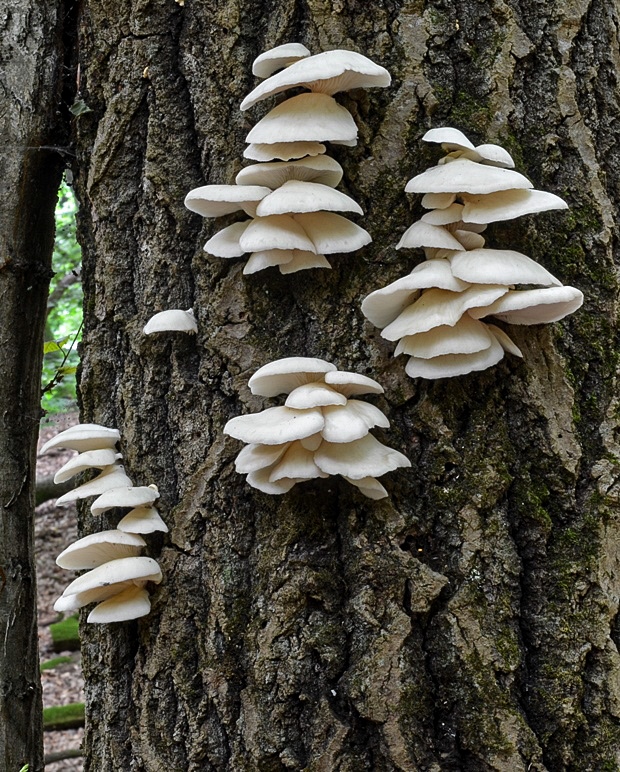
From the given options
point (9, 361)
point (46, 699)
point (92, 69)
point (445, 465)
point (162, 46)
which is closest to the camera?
point (445, 465)

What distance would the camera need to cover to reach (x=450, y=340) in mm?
2195

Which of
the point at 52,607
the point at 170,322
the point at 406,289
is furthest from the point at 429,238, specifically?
the point at 52,607

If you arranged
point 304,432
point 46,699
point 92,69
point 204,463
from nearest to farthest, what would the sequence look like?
point 304,432 < point 204,463 < point 92,69 < point 46,699

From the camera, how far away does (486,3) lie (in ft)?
8.39

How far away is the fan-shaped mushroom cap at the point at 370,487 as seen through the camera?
2211 mm

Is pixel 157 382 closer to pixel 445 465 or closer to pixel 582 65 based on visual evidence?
pixel 445 465

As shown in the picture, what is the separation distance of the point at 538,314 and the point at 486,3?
124cm

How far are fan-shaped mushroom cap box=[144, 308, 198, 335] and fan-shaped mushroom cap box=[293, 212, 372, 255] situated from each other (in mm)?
547

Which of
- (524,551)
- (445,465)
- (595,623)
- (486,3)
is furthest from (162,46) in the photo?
(595,623)

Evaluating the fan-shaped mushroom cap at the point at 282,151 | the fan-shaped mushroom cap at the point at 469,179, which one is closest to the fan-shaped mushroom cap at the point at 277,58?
the fan-shaped mushroom cap at the point at 282,151

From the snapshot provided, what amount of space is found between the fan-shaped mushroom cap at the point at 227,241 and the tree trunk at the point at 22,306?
4.10 feet

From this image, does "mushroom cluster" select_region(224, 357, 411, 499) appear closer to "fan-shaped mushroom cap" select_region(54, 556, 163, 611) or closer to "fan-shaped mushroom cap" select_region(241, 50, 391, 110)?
"fan-shaped mushroom cap" select_region(54, 556, 163, 611)

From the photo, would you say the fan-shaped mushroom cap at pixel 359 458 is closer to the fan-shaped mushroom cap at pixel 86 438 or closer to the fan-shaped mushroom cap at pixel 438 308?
the fan-shaped mushroom cap at pixel 438 308

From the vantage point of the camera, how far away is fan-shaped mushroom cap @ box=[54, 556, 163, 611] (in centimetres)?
229
